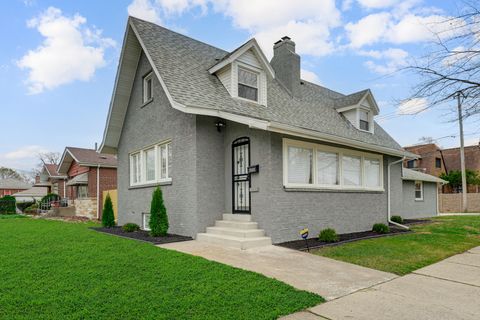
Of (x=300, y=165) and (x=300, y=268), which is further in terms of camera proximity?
(x=300, y=165)

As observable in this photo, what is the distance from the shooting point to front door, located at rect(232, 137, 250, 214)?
888 centimetres

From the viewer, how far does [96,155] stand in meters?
23.2

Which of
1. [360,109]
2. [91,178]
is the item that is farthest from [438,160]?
[91,178]

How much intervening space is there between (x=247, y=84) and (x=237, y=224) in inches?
176

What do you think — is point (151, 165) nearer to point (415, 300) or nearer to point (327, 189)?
point (327, 189)

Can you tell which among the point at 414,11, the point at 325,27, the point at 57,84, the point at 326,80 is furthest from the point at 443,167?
the point at 57,84

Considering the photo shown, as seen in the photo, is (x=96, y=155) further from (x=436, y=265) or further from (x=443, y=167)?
(x=443, y=167)

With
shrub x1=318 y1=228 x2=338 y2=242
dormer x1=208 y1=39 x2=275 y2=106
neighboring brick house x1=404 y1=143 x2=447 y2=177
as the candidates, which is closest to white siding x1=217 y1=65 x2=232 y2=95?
dormer x1=208 y1=39 x2=275 y2=106

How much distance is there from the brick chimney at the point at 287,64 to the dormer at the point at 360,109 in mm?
2263

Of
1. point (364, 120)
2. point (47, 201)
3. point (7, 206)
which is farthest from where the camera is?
point (7, 206)

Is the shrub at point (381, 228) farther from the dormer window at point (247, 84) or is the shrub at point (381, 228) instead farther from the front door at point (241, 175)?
the dormer window at point (247, 84)

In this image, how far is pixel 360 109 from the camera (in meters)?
13.2

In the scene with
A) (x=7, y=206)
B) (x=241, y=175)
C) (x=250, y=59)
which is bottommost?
(x=7, y=206)

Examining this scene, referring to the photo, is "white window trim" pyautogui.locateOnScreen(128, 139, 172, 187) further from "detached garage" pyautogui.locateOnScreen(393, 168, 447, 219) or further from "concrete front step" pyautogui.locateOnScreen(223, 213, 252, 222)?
"detached garage" pyautogui.locateOnScreen(393, 168, 447, 219)
